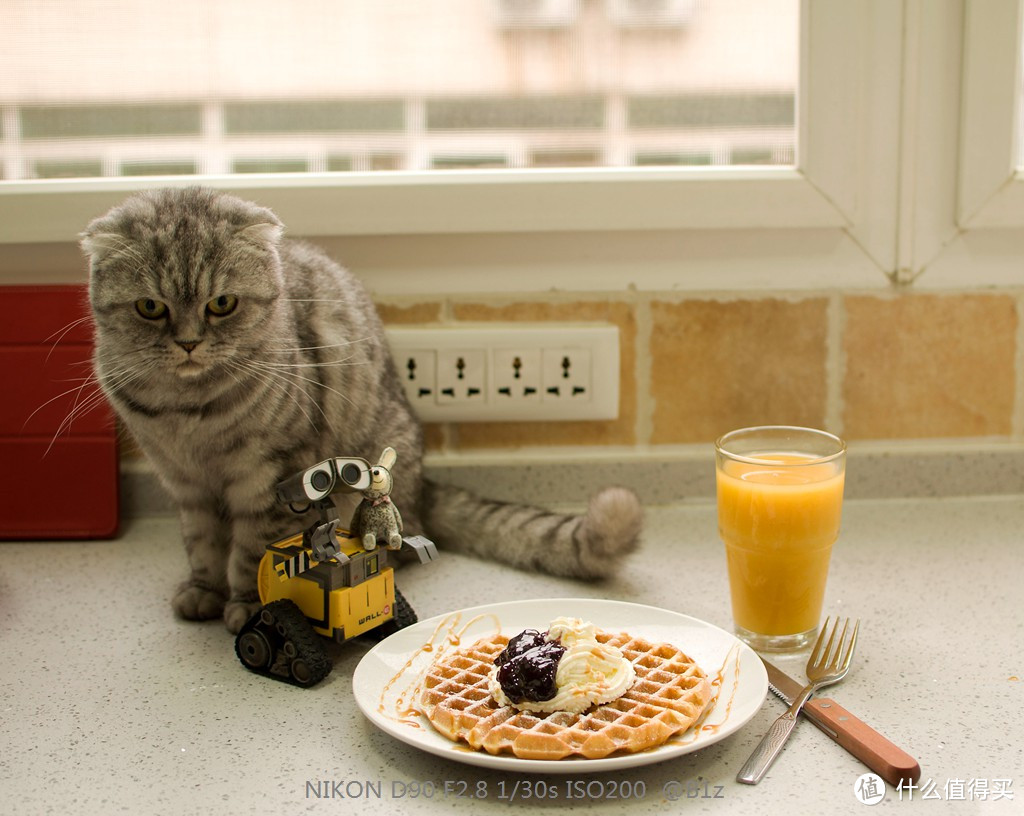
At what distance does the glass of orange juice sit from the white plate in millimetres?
79

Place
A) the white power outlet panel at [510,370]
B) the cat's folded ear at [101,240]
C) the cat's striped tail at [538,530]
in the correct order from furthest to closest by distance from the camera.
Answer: the white power outlet panel at [510,370] → the cat's striped tail at [538,530] → the cat's folded ear at [101,240]

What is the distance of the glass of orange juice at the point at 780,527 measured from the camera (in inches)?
42.9

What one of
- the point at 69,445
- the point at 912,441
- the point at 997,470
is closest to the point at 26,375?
the point at 69,445

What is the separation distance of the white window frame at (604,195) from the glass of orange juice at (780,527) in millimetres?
474

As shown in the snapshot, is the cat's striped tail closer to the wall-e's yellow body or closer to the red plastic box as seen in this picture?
the wall-e's yellow body

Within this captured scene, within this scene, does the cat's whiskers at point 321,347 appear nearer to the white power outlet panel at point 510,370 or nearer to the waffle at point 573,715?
the white power outlet panel at point 510,370

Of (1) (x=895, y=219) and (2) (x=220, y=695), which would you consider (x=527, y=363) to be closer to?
(1) (x=895, y=219)

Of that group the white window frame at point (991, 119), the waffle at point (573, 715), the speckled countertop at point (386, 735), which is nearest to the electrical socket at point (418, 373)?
the speckled countertop at point (386, 735)

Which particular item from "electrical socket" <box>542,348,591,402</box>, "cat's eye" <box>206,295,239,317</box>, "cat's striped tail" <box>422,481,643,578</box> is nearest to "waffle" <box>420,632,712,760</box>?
"cat's striped tail" <box>422,481,643,578</box>

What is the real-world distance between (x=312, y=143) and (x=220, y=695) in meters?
0.86

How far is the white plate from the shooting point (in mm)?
877

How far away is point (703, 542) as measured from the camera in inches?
58.2

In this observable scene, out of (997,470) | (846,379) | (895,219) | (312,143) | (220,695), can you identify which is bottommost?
(220,695)

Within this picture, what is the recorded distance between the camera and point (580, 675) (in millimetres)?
952
